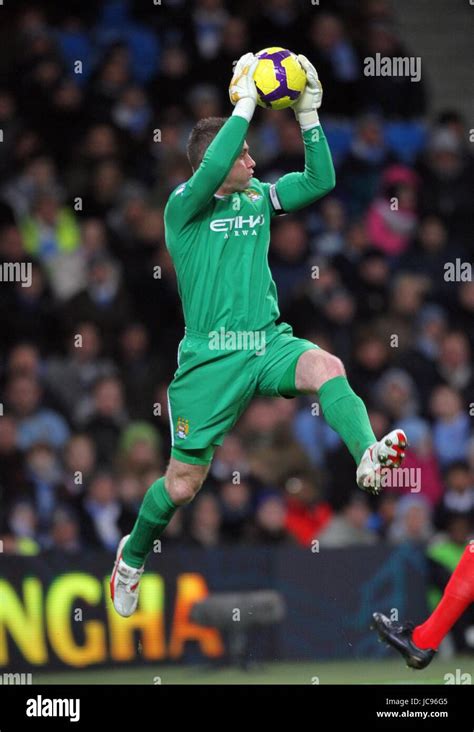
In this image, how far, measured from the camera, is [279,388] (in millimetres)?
6777

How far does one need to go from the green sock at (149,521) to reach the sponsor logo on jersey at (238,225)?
1219mm

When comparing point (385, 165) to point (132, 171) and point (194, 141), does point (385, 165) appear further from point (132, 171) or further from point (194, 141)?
point (194, 141)

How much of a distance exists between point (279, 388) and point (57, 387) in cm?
449

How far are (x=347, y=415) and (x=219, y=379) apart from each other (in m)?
0.73

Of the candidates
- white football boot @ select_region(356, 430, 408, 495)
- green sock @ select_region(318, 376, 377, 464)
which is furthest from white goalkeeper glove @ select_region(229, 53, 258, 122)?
white football boot @ select_region(356, 430, 408, 495)

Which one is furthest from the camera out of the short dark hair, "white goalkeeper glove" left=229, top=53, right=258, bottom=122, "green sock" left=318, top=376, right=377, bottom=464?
the short dark hair

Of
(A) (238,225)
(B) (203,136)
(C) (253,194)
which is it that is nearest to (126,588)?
(A) (238,225)

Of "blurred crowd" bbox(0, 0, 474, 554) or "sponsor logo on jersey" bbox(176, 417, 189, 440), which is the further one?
"blurred crowd" bbox(0, 0, 474, 554)

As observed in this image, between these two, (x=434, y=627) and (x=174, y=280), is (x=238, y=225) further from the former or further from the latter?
(x=174, y=280)

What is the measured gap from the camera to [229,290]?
272 inches

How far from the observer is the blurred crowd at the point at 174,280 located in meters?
10.6

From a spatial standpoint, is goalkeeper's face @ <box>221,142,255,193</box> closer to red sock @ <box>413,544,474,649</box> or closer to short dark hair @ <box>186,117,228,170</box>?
short dark hair @ <box>186,117,228,170</box>

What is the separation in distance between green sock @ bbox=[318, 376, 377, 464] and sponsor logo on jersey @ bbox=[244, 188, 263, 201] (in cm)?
98

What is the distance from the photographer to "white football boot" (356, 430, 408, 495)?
19.9 ft
